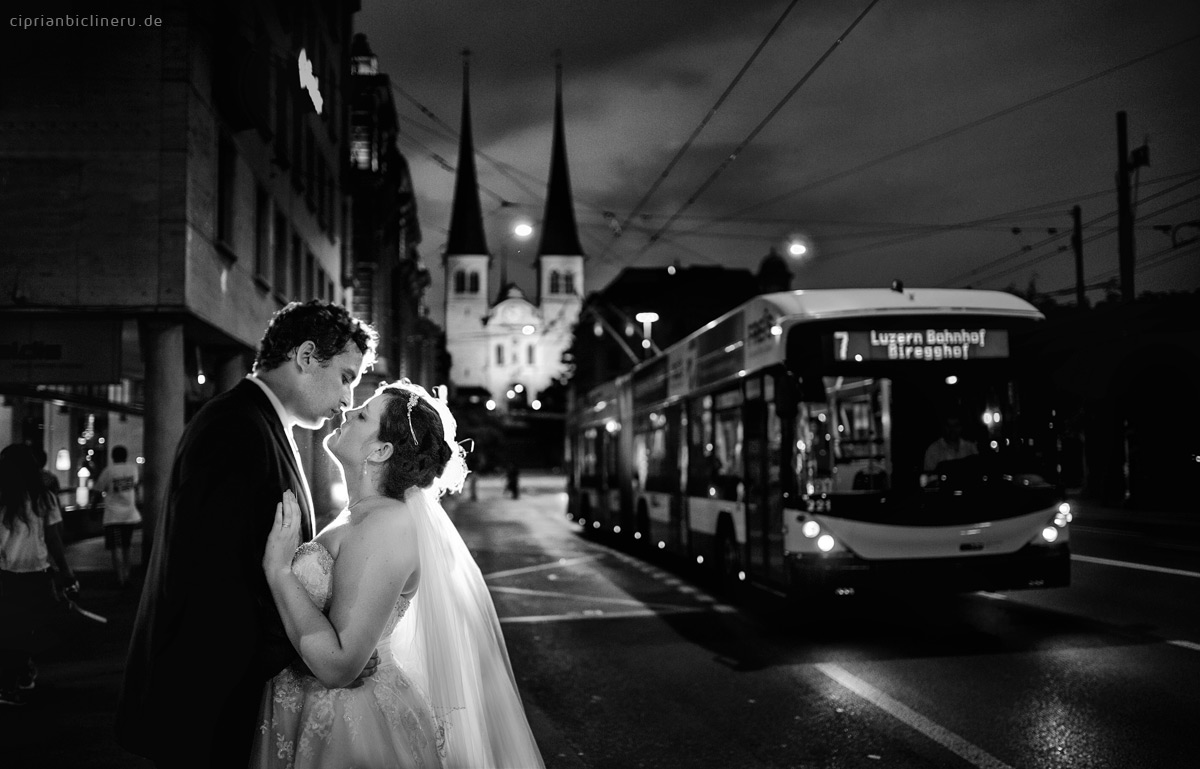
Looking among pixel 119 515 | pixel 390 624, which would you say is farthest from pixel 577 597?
pixel 390 624

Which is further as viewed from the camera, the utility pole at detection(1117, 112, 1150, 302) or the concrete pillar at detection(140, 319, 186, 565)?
the utility pole at detection(1117, 112, 1150, 302)

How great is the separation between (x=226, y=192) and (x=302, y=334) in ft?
52.7

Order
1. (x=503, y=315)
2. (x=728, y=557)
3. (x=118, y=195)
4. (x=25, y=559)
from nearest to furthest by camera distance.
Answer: (x=25, y=559), (x=728, y=557), (x=118, y=195), (x=503, y=315)

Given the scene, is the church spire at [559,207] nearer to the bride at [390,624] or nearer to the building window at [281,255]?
the building window at [281,255]

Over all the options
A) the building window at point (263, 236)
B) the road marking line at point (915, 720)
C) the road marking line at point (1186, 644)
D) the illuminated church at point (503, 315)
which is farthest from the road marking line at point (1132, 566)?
the illuminated church at point (503, 315)

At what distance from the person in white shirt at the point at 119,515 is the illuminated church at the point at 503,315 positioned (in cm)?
11480

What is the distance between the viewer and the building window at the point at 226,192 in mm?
17891

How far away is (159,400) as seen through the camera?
1567cm

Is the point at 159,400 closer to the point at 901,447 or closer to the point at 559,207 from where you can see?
the point at 901,447

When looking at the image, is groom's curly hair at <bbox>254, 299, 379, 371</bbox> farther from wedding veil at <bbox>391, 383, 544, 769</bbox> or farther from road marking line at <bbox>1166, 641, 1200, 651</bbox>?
road marking line at <bbox>1166, 641, 1200, 651</bbox>

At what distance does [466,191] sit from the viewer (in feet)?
419

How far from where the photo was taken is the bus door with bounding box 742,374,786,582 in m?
10.7

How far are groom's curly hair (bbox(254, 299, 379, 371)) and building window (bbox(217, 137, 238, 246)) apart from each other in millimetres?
15685

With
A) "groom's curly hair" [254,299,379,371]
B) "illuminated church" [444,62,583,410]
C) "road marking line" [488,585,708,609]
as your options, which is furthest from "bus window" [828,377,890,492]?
"illuminated church" [444,62,583,410]
